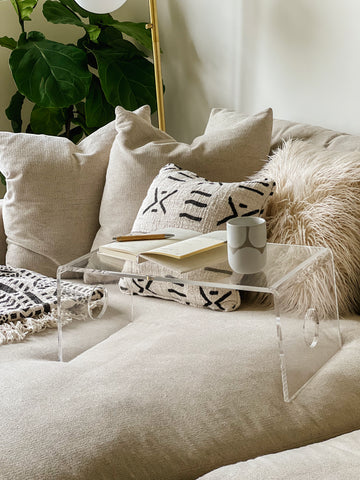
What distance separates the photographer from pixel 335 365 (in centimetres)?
132

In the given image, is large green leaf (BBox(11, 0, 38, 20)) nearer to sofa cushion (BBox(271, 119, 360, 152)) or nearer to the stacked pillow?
the stacked pillow

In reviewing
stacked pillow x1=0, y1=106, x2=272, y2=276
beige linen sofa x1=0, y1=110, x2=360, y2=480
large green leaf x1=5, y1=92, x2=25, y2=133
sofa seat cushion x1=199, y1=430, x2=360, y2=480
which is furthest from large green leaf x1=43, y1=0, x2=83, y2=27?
sofa seat cushion x1=199, y1=430, x2=360, y2=480

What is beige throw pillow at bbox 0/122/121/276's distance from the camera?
198 cm

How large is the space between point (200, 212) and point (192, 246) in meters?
0.22

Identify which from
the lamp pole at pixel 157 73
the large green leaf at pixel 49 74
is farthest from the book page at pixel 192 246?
the large green leaf at pixel 49 74

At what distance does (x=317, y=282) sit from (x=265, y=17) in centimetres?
149

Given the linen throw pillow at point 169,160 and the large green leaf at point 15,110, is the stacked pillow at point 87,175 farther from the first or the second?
the large green leaf at point 15,110

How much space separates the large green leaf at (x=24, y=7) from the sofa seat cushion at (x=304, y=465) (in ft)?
8.42

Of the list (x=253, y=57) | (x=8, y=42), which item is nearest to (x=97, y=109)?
(x=8, y=42)

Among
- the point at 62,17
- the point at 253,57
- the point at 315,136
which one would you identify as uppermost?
the point at 62,17

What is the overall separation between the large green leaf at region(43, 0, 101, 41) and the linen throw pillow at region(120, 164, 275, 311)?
160 centimetres

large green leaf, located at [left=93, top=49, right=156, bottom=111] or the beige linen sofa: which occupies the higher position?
large green leaf, located at [left=93, top=49, right=156, bottom=111]

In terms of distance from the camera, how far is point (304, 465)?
99 centimetres

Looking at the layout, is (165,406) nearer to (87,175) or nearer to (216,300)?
(216,300)
